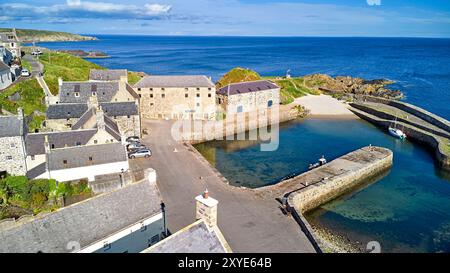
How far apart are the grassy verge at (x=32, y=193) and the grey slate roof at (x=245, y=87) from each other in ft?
96.0

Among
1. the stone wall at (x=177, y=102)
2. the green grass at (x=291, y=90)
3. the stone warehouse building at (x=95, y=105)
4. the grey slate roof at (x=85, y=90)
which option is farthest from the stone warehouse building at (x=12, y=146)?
the green grass at (x=291, y=90)

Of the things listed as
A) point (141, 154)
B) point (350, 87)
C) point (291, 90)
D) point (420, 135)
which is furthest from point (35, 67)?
point (350, 87)

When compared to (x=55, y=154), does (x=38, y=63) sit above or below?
above

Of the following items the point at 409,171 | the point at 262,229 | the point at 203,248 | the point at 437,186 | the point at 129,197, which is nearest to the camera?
the point at 203,248

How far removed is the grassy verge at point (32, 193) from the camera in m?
22.9

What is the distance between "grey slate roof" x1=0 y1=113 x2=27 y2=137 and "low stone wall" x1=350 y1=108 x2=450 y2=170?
4027cm

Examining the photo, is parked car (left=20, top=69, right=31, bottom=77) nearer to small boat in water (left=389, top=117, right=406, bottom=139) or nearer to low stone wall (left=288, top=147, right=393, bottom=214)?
low stone wall (left=288, top=147, right=393, bottom=214)

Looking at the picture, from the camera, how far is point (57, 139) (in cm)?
2773

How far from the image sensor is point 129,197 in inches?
663

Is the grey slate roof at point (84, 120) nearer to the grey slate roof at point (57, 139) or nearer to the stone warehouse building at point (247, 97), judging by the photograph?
the grey slate roof at point (57, 139)

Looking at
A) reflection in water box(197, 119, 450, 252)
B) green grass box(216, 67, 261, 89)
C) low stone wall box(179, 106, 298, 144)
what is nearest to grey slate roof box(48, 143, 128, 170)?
reflection in water box(197, 119, 450, 252)

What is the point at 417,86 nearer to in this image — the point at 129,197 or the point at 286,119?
the point at 286,119

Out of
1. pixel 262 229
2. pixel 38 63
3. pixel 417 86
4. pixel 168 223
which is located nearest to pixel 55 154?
pixel 168 223

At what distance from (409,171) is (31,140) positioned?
3601cm
